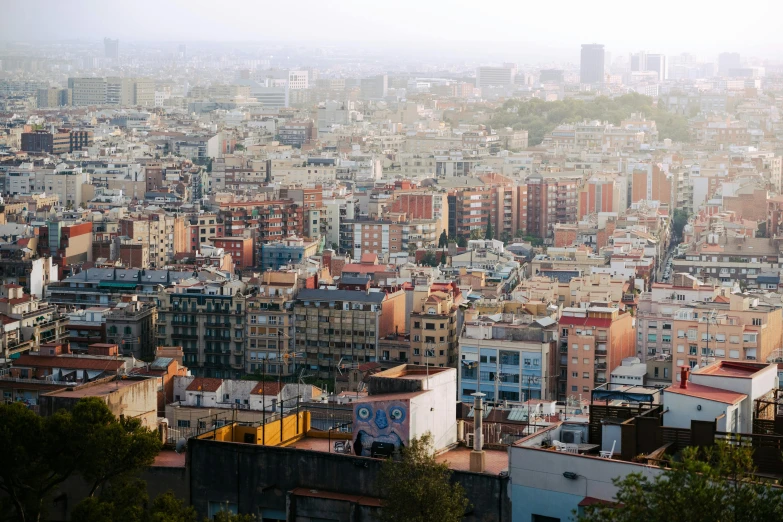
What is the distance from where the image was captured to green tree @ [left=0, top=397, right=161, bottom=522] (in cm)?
627

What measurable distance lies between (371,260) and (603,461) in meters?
17.7

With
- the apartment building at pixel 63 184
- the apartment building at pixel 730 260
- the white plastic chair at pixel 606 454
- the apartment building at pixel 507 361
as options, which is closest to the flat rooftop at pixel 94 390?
the white plastic chair at pixel 606 454

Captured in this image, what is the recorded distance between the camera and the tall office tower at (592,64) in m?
96.2

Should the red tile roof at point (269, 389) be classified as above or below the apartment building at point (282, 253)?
above

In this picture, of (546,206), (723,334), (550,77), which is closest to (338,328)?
(723,334)

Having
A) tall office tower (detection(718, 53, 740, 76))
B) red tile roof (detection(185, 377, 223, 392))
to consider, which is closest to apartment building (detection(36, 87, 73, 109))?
tall office tower (detection(718, 53, 740, 76))

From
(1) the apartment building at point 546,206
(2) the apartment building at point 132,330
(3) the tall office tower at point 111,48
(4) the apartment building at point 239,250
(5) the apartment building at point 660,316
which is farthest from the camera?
(3) the tall office tower at point 111,48

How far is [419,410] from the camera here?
609cm

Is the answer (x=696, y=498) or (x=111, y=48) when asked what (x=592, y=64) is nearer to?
(x=111, y=48)

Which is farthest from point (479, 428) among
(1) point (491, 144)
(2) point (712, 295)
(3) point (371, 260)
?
(1) point (491, 144)

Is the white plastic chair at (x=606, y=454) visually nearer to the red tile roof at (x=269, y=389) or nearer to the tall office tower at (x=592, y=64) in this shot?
the red tile roof at (x=269, y=389)

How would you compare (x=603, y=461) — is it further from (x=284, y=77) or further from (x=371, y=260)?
(x=284, y=77)

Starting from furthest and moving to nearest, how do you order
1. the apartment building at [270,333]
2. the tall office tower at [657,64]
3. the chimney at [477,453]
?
the tall office tower at [657,64]
the apartment building at [270,333]
the chimney at [477,453]

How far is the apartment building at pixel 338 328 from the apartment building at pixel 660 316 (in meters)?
2.83
